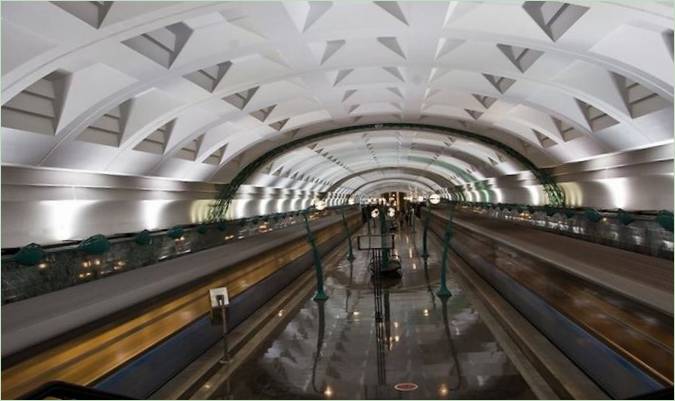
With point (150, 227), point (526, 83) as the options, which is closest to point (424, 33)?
point (526, 83)

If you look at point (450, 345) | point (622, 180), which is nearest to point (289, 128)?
point (622, 180)

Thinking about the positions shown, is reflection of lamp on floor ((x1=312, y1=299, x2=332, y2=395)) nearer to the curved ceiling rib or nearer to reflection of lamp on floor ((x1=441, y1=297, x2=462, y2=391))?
reflection of lamp on floor ((x1=441, y1=297, x2=462, y2=391))

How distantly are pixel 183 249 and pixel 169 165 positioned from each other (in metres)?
9.66

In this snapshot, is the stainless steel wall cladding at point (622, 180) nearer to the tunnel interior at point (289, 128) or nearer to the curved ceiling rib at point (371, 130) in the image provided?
the tunnel interior at point (289, 128)

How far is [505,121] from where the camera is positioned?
24.4 m

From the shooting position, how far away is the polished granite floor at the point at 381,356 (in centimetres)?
684

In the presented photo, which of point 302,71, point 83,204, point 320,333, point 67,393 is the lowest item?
point 320,333

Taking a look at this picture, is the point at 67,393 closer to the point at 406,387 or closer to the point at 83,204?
the point at 406,387

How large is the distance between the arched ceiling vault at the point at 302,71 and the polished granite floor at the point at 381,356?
7.73m

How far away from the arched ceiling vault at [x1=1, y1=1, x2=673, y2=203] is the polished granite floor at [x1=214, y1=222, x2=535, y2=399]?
773 centimetres

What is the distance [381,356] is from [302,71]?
11.0 meters

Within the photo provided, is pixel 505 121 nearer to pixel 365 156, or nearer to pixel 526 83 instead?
pixel 526 83

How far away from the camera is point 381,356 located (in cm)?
840

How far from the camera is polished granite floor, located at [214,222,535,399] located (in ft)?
22.5
